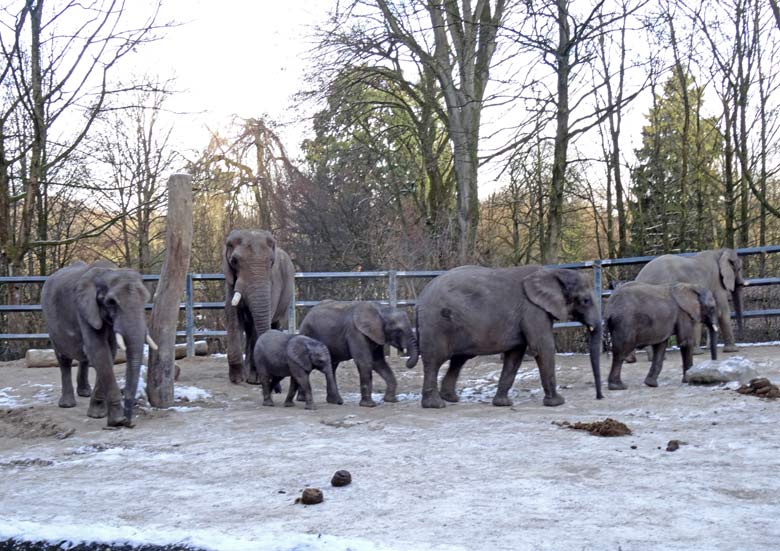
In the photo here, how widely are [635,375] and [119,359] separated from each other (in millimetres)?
7619

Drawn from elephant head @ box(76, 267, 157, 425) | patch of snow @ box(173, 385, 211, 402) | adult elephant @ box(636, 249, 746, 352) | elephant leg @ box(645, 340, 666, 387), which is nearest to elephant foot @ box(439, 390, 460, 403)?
elephant leg @ box(645, 340, 666, 387)

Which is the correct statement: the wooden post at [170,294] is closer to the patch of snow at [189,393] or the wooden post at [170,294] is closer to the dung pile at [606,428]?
the patch of snow at [189,393]

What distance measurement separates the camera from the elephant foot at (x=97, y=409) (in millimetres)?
8984

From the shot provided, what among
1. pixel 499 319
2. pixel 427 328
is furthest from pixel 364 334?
pixel 499 319

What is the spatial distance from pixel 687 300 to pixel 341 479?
6.51 meters

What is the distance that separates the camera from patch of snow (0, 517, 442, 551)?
442 cm

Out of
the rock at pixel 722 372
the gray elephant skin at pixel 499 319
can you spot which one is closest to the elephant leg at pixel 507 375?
the gray elephant skin at pixel 499 319

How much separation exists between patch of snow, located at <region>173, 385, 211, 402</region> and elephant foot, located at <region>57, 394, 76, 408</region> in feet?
3.68

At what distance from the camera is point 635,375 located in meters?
11.6

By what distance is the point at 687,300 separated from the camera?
10680 millimetres

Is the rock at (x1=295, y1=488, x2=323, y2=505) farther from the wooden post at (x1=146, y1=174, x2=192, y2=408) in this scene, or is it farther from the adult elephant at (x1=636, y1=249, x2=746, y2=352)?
the adult elephant at (x1=636, y1=249, x2=746, y2=352)

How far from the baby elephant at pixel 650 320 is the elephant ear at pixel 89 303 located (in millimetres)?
5942

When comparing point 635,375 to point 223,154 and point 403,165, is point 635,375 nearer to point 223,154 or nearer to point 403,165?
point 403,165

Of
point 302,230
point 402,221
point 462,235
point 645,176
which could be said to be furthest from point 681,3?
point 302,230
